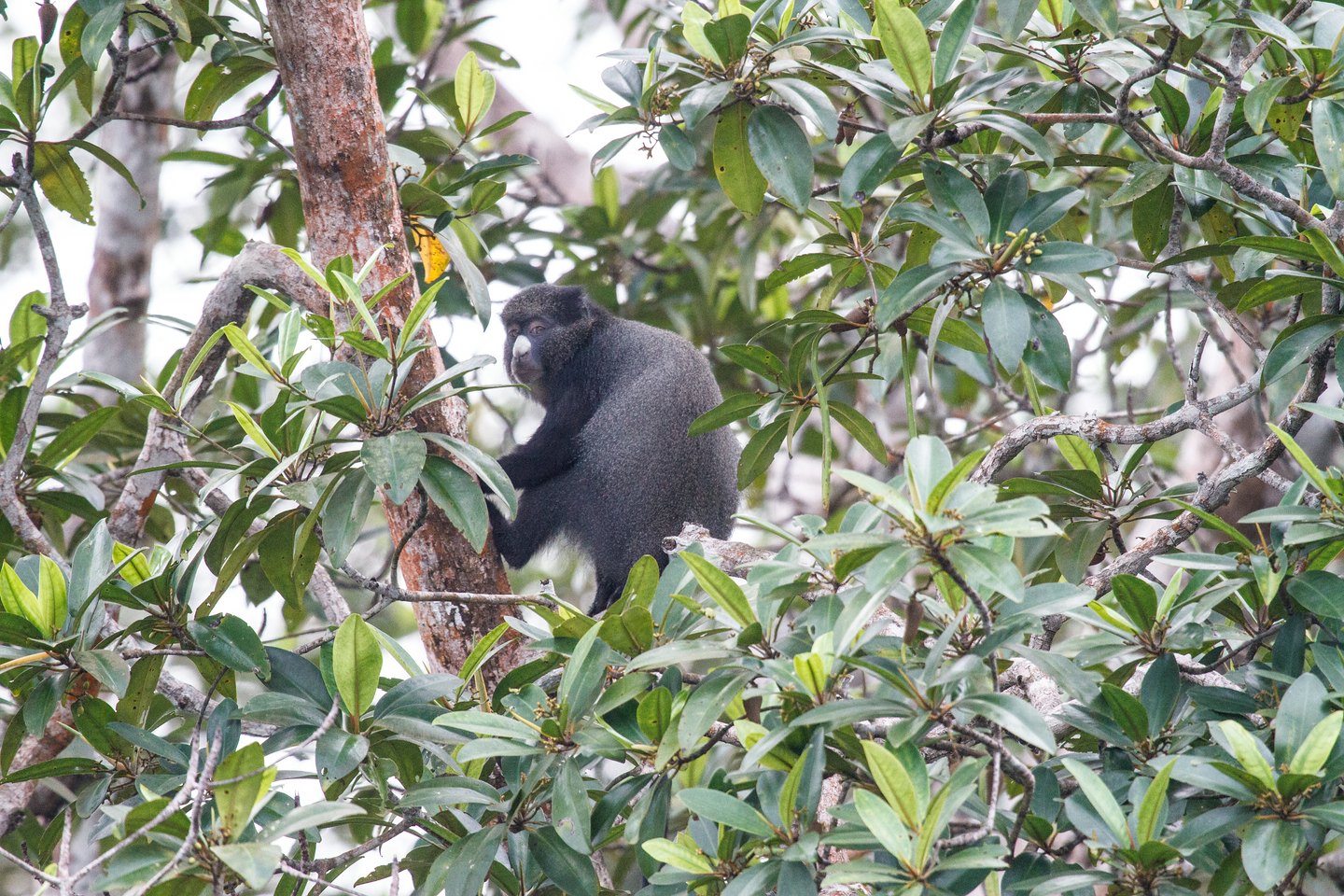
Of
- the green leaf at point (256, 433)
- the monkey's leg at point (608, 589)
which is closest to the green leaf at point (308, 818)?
the green leaf at point (256, 433)

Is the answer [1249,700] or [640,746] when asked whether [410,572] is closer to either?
[640,746]

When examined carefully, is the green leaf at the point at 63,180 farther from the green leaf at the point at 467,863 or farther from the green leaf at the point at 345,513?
the green leaf at the point at 467,863

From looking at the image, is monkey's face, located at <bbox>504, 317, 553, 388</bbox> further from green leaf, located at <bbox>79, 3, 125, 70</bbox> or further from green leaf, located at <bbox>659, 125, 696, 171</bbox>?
green leaf, located at <bbox>659, 125, 696, 171</bbox>

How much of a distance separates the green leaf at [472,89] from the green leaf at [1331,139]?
2.60m

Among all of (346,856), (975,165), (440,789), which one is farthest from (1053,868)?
(975,165)

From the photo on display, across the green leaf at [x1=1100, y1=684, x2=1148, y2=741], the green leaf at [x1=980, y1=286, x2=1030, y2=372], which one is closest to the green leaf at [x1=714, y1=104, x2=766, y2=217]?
the green leaf at [x1=980, y1=286, x2=1030, y2=372]

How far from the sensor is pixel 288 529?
318 cm

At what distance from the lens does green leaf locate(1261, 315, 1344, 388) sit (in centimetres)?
264

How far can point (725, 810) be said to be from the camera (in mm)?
2082

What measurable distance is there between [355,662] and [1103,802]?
4.75 ft

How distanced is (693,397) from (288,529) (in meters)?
2.27

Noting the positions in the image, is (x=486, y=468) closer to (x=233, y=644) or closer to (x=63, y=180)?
(x=233, y=644)

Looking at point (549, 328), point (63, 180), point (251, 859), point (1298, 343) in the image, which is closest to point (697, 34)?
point (1298, 343)

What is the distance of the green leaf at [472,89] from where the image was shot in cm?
420
